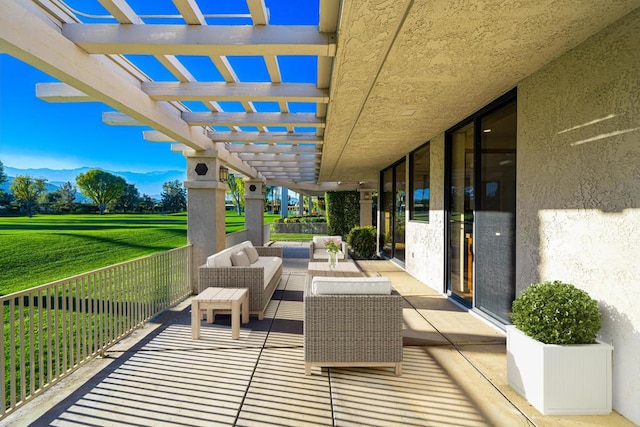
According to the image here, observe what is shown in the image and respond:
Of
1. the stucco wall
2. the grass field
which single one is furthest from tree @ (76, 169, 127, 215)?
the stucco wall

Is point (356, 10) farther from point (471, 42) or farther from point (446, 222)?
point (446, 222)

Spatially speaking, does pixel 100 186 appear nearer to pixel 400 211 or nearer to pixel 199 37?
pixel 400 211

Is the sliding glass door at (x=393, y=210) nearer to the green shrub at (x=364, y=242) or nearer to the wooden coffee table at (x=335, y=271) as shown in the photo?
the green shrub at (x=364, y=242)

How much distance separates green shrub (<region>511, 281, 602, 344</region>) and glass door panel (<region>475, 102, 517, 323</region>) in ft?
4.29

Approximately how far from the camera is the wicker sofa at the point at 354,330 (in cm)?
311

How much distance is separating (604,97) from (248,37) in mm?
2666

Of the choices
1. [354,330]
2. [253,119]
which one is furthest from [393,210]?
[354,330]

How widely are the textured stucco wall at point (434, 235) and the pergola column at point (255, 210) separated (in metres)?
6.73

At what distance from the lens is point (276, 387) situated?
2.95 metres

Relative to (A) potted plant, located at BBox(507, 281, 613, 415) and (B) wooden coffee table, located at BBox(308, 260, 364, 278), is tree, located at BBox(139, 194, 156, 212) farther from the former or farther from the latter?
(A) potted plant, located at BBox(507, 281, 613, 415)

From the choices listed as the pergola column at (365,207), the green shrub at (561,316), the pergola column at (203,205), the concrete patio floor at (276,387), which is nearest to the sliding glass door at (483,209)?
the concrete patio floor at (276,387)

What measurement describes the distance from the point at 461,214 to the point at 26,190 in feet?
113

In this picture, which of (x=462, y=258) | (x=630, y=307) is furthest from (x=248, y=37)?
(x=462, y=258)

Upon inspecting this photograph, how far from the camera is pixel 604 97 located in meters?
2.62
